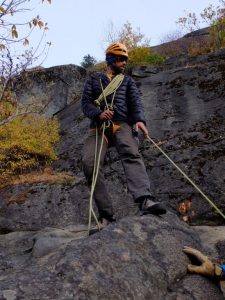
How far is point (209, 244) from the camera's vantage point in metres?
5.33

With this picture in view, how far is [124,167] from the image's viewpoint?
5105mm

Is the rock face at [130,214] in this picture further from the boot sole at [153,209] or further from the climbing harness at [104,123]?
the climbing harness at [104,123]

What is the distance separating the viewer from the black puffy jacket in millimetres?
5352

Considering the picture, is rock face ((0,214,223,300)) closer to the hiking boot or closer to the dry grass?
the hiking boot

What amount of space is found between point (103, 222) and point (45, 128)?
8.06 meters

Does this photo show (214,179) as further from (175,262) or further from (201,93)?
(201,93)

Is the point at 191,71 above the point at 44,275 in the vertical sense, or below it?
above

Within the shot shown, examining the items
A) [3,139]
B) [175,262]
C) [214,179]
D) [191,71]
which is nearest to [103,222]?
[175,262]

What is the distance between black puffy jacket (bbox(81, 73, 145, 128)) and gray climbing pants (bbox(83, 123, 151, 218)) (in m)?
0.17

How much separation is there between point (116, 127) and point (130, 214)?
2.29 m

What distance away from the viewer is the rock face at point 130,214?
346cm

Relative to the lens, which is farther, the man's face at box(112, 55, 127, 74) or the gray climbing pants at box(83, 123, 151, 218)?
the man's face at box(112, 55, 127, 74)

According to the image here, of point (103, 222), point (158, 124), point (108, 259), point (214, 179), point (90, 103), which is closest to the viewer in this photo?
point (108, 259)

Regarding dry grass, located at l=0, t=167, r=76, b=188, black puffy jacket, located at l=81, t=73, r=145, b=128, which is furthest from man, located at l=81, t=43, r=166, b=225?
dry grass, located at l=0, t=167, r=76, b=188
